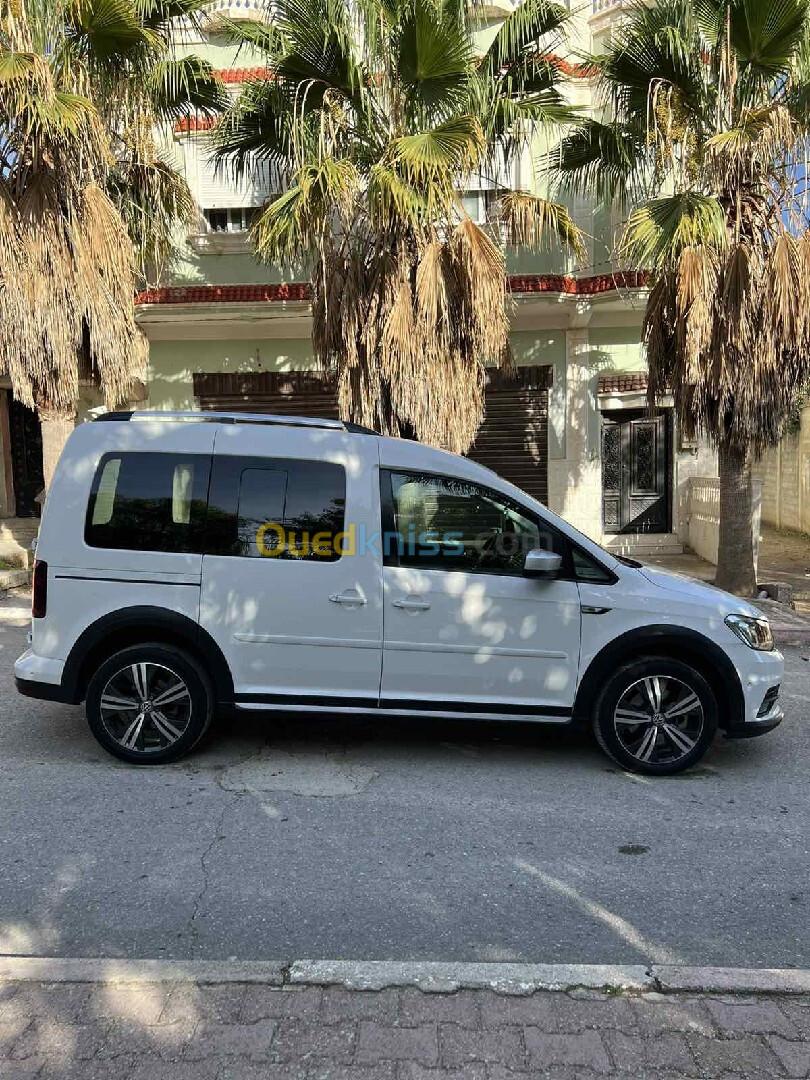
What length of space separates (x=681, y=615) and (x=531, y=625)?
0.88 m

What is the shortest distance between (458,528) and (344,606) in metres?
0.83

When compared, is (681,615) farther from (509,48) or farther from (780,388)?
(509,48)

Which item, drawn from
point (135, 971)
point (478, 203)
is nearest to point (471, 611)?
point (135, 971)

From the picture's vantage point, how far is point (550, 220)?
29.7 ft

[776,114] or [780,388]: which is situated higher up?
[776,114]

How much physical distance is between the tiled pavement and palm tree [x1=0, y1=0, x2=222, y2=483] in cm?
800

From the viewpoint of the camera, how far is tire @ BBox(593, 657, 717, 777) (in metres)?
4.36

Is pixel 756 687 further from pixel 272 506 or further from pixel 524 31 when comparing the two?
pixel 524 31

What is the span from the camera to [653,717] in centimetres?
439

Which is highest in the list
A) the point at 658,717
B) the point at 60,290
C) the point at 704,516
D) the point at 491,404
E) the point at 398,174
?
the point at 398,174

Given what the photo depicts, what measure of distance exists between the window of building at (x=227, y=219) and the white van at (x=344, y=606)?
10.3 meters

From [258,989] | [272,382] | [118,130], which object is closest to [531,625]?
[258,989]

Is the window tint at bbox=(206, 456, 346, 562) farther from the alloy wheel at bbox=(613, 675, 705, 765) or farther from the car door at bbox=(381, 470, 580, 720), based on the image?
the alloy wheel at bbox=(613, 675, 705, 765)

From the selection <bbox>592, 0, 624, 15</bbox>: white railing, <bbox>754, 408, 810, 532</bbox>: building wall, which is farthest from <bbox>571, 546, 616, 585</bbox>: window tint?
<bbox>754, 408, 810, 532</bbox>: building wall
